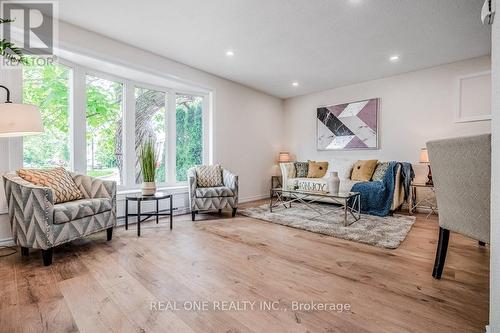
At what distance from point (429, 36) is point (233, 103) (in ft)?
10.5

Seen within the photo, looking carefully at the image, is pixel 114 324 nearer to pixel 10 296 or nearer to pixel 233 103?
pixel 10 296

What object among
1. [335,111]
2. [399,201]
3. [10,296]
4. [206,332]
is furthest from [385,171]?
[10,296]

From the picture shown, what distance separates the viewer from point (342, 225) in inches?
121

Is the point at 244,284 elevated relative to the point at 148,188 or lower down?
lower down

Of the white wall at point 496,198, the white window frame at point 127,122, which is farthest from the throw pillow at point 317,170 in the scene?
the white wall at point 496,198

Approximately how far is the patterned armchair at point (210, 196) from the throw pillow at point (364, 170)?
2.26 meters

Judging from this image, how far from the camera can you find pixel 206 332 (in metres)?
1.18

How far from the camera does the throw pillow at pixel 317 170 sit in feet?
16.4

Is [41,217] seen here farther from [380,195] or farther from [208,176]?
[380,195]

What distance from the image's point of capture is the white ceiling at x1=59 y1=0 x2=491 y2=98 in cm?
243

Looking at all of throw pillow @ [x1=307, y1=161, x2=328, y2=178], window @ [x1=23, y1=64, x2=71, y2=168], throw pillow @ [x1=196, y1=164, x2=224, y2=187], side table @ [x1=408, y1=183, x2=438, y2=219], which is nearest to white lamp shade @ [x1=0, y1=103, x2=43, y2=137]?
window @ [x1=23, y1=64, x2=71, y2=168]

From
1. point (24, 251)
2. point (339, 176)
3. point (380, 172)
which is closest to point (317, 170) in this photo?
point (339, 176)

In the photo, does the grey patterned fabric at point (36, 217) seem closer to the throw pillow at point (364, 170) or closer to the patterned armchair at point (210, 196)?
the patterned armchair at point (210, 196)

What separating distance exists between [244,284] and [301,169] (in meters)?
3.79
